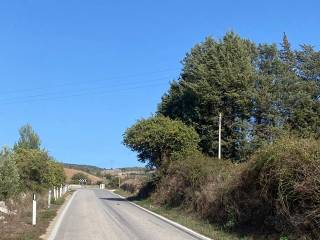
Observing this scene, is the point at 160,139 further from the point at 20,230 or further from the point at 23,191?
the point at 20,230

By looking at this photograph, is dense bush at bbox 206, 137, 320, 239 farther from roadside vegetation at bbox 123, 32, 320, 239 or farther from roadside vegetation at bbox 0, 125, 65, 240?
roadside vegetation at bbox 0, 125, 65, 240

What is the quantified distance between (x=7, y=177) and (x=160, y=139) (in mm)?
21940

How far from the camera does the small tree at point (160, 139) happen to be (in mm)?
48475

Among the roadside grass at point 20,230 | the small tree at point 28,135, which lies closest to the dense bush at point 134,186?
the small tree at point 28,135

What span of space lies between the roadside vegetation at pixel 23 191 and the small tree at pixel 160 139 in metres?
9.82

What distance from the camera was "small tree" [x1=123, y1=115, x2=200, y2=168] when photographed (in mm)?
48475

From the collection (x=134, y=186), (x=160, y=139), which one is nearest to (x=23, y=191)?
(x=160, y=139)

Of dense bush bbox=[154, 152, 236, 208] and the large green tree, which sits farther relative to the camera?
the large green tree

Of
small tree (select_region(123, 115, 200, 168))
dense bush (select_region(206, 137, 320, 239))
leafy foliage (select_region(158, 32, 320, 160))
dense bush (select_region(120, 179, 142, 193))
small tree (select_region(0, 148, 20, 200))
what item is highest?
leafy foliage (select_region(158, 32, 320, 160))

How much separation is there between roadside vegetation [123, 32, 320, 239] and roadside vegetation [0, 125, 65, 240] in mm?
6651

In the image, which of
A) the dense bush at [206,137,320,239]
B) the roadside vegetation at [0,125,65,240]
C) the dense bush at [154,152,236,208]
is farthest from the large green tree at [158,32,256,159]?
the dense bush at [206,137,320,239]

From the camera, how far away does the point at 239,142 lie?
5509cm

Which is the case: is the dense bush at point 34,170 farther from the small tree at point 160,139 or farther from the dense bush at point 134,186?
the dense bush at point 134,186

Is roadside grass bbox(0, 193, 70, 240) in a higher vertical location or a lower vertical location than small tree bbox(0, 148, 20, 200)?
lower
